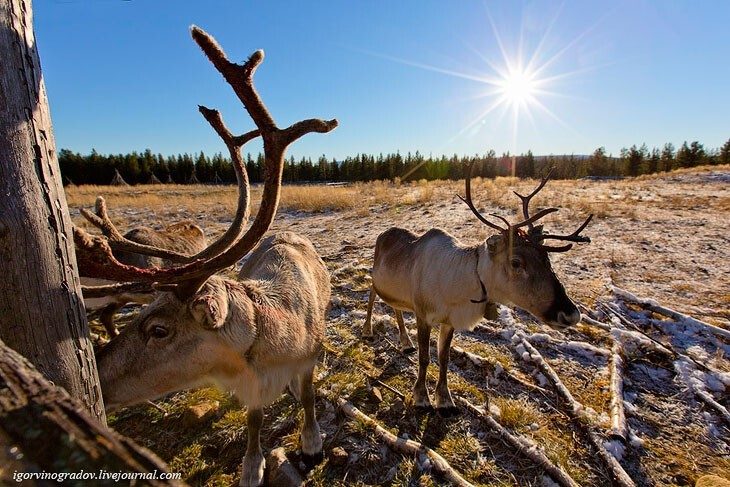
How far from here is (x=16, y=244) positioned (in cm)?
114

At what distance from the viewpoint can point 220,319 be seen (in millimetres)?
1957

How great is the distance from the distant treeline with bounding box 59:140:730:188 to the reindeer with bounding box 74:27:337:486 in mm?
50133

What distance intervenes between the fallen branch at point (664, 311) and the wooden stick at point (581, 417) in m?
2.11

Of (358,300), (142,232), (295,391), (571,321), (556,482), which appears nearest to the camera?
(556,482)

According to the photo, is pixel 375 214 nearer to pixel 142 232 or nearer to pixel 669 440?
pixel 142 232

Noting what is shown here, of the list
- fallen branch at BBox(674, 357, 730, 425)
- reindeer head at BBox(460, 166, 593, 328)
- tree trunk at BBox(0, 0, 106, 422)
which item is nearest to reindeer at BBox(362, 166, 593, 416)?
reindeer head at BBox(460, 166, 593, 328)

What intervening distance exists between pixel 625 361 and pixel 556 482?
2.08 metres

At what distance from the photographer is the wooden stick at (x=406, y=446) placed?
2535 mm

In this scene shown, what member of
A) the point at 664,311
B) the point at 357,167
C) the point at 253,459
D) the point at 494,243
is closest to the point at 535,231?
the point at 494,243

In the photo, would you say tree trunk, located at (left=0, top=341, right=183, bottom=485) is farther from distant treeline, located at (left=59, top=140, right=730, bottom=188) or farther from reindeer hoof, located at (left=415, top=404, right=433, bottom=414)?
distant treeline, located at (left=59, top=140, right=730, bottom=188)

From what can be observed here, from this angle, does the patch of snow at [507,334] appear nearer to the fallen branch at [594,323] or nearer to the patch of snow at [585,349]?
the patch of snow at [585,349]

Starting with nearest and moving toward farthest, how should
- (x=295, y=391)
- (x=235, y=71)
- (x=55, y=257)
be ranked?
(x=55, y=257) → (x=235, y=71) → (x=295, y=391)

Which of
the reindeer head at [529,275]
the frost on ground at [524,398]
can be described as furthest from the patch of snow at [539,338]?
the reindeer head at [529,275]

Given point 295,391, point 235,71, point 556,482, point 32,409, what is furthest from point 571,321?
point 32,409
